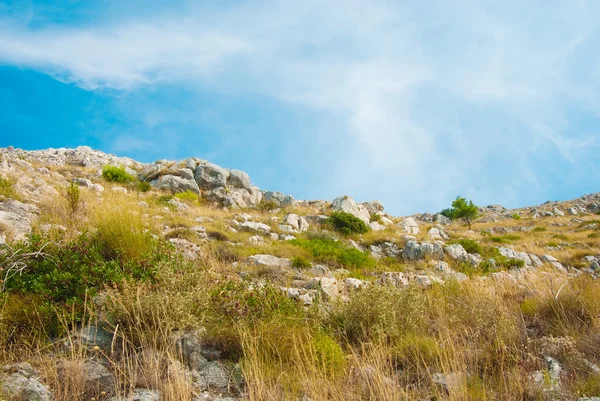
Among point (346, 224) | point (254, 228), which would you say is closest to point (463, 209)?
point (346, 224)

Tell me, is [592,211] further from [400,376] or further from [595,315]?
[400,376]

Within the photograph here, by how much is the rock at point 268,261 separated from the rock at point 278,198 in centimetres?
1527

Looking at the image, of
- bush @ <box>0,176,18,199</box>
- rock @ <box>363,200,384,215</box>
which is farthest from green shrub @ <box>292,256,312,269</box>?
rock @ <box>363,200,384,215</box>

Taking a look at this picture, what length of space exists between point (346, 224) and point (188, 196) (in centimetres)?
856

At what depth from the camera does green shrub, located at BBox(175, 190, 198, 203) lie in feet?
63.0

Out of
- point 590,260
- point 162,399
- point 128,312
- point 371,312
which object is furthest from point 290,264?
point 590,260

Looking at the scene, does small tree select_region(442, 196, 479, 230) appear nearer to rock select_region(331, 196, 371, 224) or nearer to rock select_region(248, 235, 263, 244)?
rock select_region(331, 196, 371, 224)

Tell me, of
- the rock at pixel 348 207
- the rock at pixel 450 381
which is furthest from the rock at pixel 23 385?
the rock at pixel 348 207

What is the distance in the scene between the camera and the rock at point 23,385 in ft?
9.72

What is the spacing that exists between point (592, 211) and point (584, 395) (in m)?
45.0

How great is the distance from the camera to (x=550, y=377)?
11.3 feet

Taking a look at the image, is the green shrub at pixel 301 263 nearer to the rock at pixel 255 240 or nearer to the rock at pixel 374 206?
the rock at pixel 255 240

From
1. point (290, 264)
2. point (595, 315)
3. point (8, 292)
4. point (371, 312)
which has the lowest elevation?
point (595, 315)

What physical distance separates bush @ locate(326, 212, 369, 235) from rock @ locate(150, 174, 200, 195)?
29.0ft
